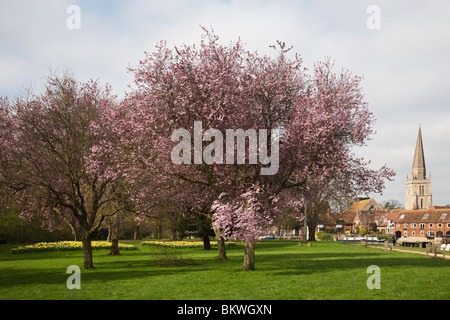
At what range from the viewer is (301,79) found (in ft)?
75.8

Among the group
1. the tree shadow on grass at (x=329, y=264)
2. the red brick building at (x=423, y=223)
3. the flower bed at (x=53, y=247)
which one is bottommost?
the red brick building at (x=423, y=223)

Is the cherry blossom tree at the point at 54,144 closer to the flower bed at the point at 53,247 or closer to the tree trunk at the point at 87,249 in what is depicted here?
the tree trunk at the point at 87,249

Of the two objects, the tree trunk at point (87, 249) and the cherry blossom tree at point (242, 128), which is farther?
the tree trunk at point (87, 249)

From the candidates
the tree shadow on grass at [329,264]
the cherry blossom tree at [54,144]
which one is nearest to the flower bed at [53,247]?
the cherry blossom tree at [54,144]

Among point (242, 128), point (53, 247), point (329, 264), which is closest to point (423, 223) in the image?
point (329, 264)

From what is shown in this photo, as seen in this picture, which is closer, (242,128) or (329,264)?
(242,128)

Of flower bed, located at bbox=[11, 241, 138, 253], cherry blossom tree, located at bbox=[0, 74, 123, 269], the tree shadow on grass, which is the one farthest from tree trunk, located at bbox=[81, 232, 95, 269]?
flower bed, located at bbox=[11, 241, 138, 253]

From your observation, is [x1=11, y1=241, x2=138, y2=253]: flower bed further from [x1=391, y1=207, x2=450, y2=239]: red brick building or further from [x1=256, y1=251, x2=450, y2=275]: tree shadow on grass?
[x1=391, y1=207, x2=450, y2=239]: red brick building

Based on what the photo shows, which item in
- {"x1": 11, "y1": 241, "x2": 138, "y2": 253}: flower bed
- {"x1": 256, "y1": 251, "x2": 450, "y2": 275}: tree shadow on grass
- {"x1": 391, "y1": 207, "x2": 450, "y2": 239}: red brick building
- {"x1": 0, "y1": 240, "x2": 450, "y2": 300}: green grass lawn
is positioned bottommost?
{"x1": 391, "y1": 207, "x2": 450, "y2": 239}: red brick building

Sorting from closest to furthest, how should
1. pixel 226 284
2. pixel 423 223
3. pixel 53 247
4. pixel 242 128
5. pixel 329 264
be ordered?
pixel 226 284 < pixel 242 128 < pixel 329 264 < pixel 53 247 < pixel 423 223

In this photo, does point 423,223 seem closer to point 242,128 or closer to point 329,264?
point 329,264
